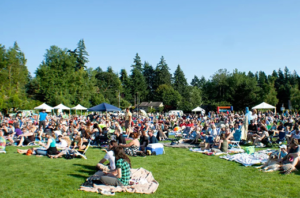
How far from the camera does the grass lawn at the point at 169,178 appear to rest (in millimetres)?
5336

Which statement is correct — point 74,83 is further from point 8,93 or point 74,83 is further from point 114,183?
point 114,183

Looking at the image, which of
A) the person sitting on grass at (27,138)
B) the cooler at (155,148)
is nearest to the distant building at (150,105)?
the person sitting on grass at (27,138)

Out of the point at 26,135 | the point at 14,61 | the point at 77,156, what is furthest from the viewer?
the point at 14,61

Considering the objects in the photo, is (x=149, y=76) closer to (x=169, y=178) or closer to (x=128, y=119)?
(x=128, y=119)

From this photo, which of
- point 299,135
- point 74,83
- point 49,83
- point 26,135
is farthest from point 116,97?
point 299,135

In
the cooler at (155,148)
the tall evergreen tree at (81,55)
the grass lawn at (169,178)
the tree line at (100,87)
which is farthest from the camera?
the tall evergreen tree at (81,55)

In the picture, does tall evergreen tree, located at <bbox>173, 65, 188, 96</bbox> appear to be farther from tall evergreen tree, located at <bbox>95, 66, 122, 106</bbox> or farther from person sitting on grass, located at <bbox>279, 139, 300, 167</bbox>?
person sitting on grass, located at <bbox>279, 139, 300, 167</bbox>

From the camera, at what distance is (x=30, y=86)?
169ft

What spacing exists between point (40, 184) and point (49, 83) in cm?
4698

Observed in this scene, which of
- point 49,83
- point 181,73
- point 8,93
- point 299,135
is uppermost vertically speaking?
point 181,73

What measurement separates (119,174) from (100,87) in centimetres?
7122

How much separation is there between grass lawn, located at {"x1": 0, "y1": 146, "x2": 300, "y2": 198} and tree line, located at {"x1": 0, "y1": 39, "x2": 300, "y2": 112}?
2913 cm

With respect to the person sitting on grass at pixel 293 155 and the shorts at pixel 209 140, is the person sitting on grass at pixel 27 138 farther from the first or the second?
the person sitting on grass at pixel 293 155

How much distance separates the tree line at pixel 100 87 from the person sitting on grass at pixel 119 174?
3201 cm
